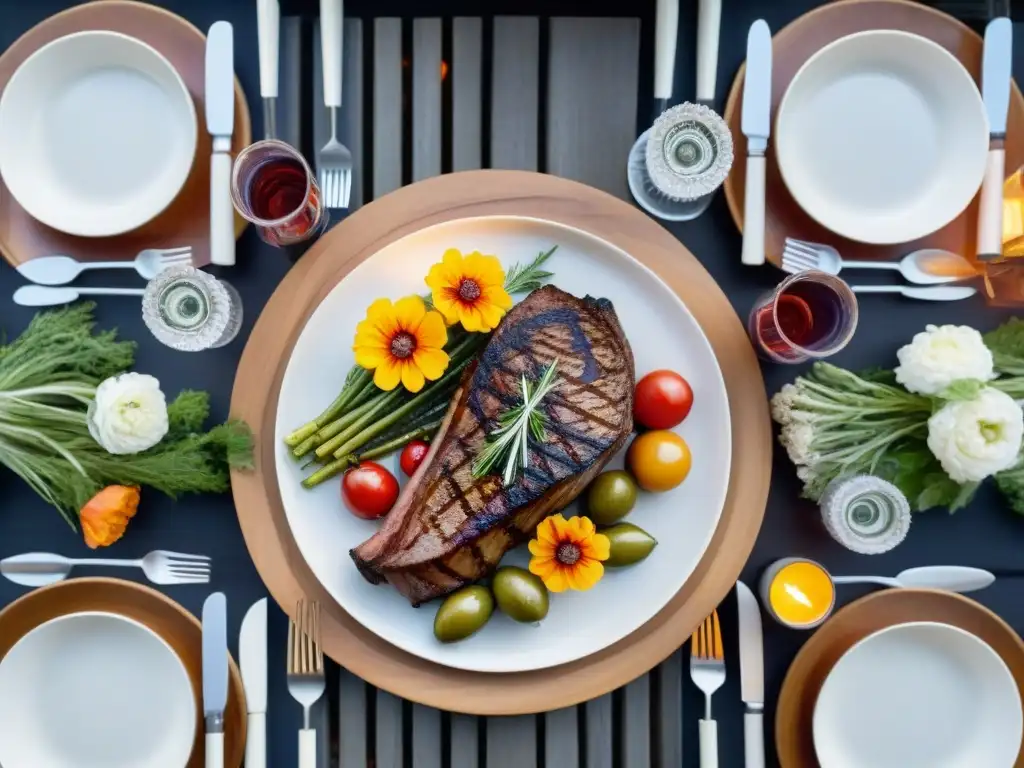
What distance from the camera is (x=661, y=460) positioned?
1.42 m

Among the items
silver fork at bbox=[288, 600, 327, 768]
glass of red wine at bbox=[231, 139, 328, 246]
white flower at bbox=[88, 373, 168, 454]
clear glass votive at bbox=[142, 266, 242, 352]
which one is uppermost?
glass of red wine at bbox=[231, 139, 328, 246]

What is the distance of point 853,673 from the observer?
57.6 inches

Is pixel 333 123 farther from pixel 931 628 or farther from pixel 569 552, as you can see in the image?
pixel 931 628

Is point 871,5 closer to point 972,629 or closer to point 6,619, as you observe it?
point 972,629

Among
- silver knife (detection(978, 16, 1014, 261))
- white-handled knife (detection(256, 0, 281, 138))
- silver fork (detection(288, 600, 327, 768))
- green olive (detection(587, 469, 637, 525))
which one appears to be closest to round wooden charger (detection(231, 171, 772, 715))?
silver fork (detection(288, 600, 327, 768))

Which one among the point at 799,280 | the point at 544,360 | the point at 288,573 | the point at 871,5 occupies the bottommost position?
the point at 288,573

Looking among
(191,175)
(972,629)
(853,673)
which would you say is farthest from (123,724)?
(972,629)

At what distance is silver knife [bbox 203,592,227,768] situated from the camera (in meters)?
1.40

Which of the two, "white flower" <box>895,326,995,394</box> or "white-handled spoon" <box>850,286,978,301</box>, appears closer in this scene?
"white flower" <box>895,326,995,394</box>

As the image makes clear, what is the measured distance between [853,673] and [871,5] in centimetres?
127

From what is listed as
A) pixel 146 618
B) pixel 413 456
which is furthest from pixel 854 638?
pixel 146 618

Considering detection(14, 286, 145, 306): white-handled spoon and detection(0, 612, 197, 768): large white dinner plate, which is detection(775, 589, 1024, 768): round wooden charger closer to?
detection(0, 612, 197, 768): large white dinner plate

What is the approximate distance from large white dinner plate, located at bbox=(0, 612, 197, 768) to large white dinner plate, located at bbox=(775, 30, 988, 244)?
1514 mm

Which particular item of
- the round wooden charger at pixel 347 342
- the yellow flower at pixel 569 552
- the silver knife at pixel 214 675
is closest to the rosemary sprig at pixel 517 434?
the yellow flower at pixel 569 552
